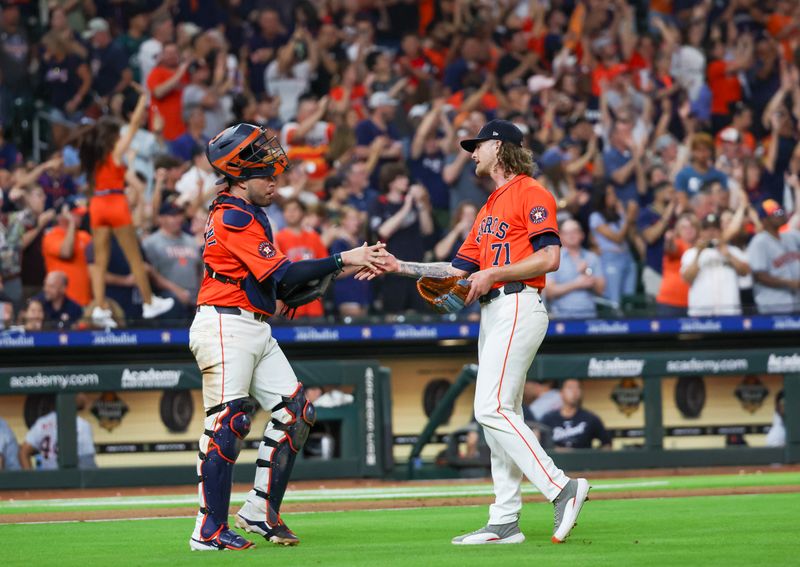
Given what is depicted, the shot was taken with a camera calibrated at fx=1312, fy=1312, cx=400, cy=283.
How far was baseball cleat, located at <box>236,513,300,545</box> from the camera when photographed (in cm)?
644

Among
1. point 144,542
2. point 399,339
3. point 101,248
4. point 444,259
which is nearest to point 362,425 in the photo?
point 399,339

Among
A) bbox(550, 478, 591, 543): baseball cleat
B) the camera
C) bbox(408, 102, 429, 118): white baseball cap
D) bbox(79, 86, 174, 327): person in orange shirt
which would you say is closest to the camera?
bbox(550, 478, 591, 543): baseball cleat

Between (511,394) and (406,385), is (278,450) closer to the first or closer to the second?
(511,394)

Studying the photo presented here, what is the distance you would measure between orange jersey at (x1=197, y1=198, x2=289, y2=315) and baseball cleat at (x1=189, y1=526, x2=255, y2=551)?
1.11 meters

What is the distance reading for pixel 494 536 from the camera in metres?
6.26

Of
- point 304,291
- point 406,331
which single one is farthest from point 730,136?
point 304,291

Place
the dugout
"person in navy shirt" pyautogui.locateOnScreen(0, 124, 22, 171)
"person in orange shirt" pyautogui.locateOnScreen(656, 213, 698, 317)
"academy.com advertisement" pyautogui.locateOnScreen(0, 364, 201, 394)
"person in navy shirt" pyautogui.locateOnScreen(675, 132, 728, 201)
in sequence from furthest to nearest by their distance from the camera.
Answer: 1. "person in navy shirt" pyautogui.locateOnScreen(675, 132, 728, 201)
2. "person in navy shirt" pyautogui.locateOnScreen(0, 124, 22, 171)
3. "person in orange shirt" pyautogui.locateOnScreen(656, 213, 698, 317)
4. the dugout
5. "academy.com advertisement" pyautogui.locateOnScreen(0, 364, 201, 394)

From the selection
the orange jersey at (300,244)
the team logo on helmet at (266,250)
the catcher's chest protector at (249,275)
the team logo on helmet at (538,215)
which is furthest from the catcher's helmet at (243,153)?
the orange jersey at (300,244)

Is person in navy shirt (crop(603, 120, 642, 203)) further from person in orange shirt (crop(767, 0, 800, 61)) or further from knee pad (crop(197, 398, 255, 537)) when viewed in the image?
knee pad (crop(197, 398, 255, 537))

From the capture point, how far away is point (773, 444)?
1312 cm

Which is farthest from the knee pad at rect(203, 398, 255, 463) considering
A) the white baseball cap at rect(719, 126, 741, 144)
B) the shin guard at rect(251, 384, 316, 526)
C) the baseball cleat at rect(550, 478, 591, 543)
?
the white baseball cap at rect(719, 126, 741, 144)

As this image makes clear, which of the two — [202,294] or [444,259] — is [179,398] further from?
[202,294]

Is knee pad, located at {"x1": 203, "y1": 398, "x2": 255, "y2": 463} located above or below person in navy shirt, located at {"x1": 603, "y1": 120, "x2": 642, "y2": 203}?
below

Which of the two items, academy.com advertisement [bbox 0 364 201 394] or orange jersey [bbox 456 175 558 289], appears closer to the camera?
orange jersey [bbox 456 175 558 289]
